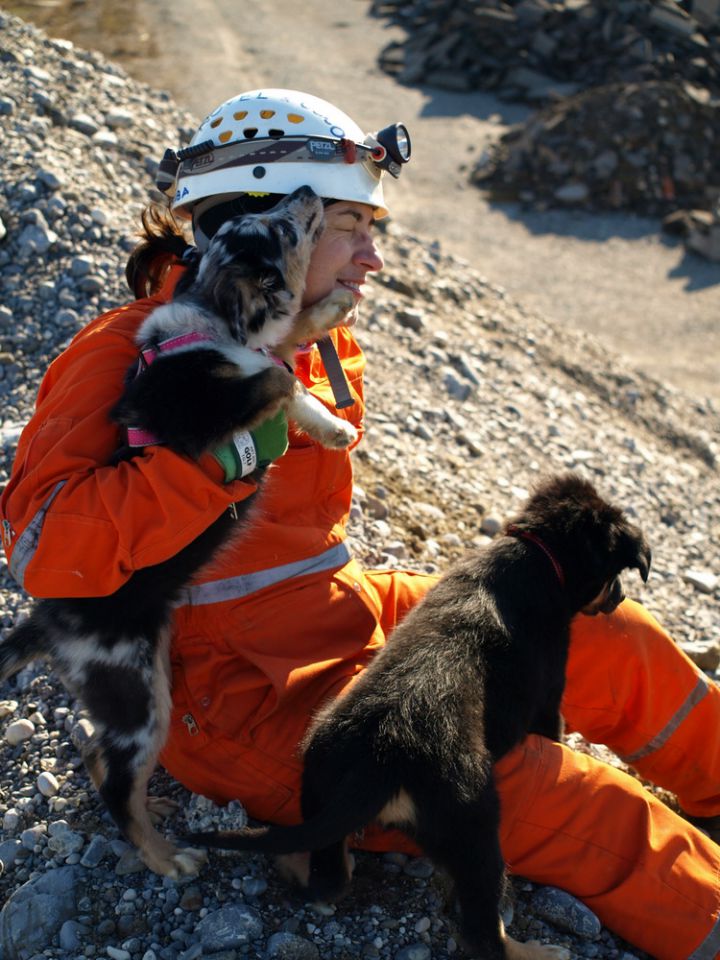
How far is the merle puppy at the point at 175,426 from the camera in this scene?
9.76 feet

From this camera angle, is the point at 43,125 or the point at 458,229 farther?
the point at 458,229

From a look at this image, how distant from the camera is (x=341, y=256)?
3436mm

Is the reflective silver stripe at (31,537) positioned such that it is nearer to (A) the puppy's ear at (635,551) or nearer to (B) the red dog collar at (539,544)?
(B) the red dog collar at (539,544)

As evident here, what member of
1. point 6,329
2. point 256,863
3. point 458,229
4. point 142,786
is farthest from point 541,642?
point 458,229

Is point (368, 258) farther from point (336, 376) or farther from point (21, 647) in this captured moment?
point (21, 647)

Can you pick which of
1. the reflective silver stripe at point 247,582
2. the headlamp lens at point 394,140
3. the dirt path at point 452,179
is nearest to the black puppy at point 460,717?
the reflective silver stripe at point 247,582

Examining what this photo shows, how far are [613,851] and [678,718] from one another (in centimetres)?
68

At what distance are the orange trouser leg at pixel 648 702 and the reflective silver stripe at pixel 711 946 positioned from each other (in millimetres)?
711

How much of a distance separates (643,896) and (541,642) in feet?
2.91

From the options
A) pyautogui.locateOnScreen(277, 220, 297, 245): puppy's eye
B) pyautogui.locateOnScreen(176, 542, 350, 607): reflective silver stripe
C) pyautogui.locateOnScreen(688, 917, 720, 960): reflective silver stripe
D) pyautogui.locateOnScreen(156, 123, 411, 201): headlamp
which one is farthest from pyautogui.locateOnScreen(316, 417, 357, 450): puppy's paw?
pyautogui.locateOnScreen(688, 917, 720, 960): reflective silver stripe

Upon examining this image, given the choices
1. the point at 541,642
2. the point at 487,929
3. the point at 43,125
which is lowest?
the point at 43,125

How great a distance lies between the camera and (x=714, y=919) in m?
3.07

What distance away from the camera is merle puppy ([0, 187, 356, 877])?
2.97 meters

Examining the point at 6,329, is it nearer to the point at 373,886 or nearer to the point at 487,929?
the point at 373,886
